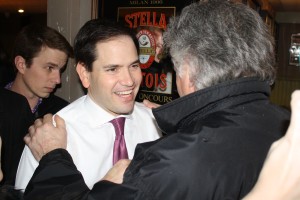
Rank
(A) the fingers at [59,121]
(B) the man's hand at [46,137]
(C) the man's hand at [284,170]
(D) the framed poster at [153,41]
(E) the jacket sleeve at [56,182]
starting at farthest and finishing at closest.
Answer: (D) the framed poster at [153,41]
(A) the fingers at [59,121]
(B) the man's hand at [46,137]
(E) the jacket sleeve at [56,182]
(C) the man's hand at [284,170]

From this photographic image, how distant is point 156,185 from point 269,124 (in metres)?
0.38

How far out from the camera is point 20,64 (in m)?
2.30

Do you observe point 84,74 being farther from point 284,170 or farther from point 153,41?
point 284,170

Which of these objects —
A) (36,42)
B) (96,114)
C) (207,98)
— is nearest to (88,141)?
(96,114)

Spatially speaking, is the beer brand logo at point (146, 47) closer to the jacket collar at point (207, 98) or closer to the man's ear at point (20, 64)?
the man's ear at point (20, 64)

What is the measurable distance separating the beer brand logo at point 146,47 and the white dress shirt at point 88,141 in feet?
2.23

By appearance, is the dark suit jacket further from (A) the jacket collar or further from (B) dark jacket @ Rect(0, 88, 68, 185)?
(A) the jacket collar

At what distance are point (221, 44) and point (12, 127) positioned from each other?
1365 millimetres

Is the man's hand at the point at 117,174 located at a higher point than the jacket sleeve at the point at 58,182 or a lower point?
higher

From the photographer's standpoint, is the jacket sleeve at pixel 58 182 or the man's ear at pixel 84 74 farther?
the man's ear at pixel 84 74

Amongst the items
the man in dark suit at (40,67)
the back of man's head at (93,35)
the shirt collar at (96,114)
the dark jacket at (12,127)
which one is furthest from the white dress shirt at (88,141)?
the man in dark suit at (40,67)

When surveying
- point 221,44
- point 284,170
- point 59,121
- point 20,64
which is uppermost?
point 221,44

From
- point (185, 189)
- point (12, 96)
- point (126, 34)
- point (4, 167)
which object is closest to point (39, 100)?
point (12, 96)

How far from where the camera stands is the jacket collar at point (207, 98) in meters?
0.98
